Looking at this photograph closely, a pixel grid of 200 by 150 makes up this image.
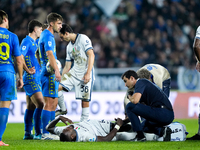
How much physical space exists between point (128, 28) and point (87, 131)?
1124cm

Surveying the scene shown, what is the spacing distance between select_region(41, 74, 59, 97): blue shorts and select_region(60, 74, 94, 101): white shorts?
0.87 metres

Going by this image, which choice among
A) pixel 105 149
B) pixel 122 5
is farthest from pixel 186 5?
pixel 105 149

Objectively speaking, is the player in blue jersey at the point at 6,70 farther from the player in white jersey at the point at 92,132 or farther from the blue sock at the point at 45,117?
the blue sock at the point at 45,117

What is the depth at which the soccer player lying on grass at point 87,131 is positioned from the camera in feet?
18.7

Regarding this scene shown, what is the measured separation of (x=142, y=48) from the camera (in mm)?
15852

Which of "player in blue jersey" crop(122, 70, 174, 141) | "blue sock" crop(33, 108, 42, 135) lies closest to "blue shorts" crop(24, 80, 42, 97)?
"blue sock" crop(33, 108, 42, 135)

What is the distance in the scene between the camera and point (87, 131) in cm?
585

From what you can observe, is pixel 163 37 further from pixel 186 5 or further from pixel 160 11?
pixel 186 5

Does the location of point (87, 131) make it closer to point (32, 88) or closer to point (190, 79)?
point (32, 88)

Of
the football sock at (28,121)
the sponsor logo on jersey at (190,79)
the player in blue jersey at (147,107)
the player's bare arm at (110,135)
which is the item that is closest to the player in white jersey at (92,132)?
the player's bare arm at (110,135)

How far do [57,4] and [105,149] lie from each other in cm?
1312

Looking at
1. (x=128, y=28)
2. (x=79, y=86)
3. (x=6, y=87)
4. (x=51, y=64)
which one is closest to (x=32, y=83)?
(x=51, y=64)

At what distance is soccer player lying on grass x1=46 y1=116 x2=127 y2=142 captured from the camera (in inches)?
224

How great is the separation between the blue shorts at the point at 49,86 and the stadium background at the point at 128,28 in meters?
6.45
